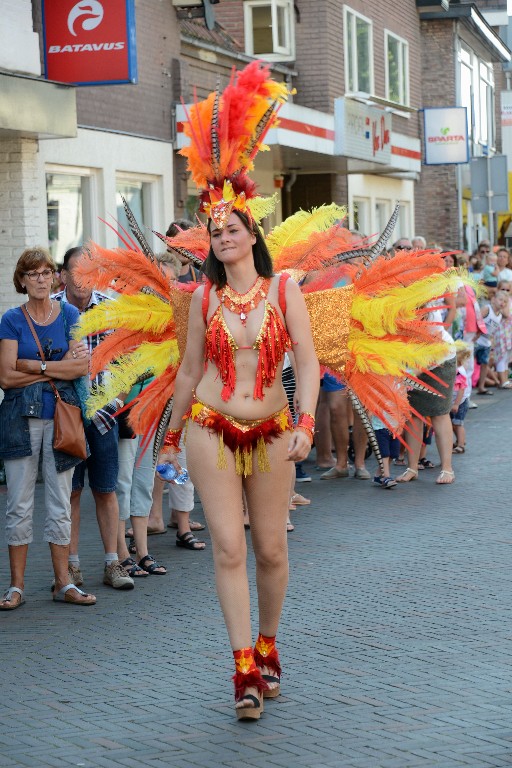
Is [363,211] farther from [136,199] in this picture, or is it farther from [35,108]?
[35,108]

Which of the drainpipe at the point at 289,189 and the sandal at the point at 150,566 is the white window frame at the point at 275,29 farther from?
the sandal at the point at 150,566

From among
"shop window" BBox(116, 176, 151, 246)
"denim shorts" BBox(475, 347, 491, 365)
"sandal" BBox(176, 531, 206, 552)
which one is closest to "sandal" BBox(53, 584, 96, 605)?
"sandal" BBox(176, 531, 206, 552)

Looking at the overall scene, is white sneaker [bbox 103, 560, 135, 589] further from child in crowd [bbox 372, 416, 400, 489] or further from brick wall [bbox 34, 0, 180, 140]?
brick wall [bbox 34, 0, 180, 140]

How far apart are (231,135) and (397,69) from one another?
24836 mm

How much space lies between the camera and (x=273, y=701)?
19.3 feet

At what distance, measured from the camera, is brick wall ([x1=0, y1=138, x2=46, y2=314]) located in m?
14.6

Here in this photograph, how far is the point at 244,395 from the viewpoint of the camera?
5.77 metres

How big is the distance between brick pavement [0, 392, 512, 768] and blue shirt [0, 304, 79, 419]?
3.84 ft

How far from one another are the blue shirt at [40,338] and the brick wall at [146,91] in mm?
8508

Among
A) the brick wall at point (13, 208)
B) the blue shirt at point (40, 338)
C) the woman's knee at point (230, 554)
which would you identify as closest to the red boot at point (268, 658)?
the woman's knee at point (230, 554)

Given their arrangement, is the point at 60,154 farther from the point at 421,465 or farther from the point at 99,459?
the point at 99,459

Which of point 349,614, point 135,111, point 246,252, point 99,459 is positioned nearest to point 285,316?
point 246,252

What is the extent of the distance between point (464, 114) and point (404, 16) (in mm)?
2457

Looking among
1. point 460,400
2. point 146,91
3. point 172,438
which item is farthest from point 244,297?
point 146,91
